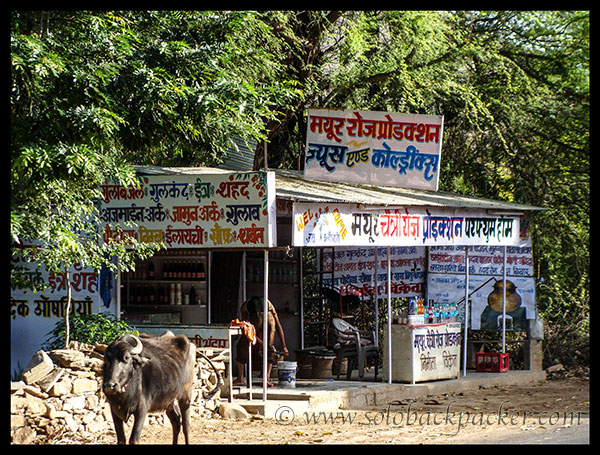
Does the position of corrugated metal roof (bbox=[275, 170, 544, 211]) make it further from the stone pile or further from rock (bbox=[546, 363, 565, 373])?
rock (bbox=[546, 363, 565, 373])

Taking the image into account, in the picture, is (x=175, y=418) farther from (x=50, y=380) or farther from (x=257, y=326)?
(x=257, y=326)

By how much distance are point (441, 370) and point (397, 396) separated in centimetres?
157

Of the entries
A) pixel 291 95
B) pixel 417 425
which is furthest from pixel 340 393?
pixel 291 95

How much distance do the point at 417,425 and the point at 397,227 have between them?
12.2ft

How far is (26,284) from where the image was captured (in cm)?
1075

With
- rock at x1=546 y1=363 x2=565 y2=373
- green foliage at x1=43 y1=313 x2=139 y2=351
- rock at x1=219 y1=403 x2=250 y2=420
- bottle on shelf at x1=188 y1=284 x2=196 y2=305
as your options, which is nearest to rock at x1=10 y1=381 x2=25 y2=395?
green foliage at x1=43 y1=313 x2=139 y2=351

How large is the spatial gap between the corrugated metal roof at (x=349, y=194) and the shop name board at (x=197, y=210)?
1.80 feet

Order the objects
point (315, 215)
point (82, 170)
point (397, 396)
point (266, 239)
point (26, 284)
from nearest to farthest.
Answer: point (82, 170) < point (26, 284) < point (266, 239) < point (315, 215) < point (397, 396)

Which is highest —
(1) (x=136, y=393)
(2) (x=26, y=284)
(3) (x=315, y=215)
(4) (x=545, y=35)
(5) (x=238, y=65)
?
(4) (x=545, y=35)

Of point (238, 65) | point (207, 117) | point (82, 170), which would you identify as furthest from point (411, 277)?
point (82, 170)

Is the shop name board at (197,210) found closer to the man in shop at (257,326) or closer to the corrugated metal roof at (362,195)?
the corrugated metal roof at (362,195)

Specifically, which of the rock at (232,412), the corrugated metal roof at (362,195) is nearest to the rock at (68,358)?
the rock at (232,412)

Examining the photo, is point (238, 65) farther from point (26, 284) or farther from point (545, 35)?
point (545, 35)

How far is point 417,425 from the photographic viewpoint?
11.7 m
